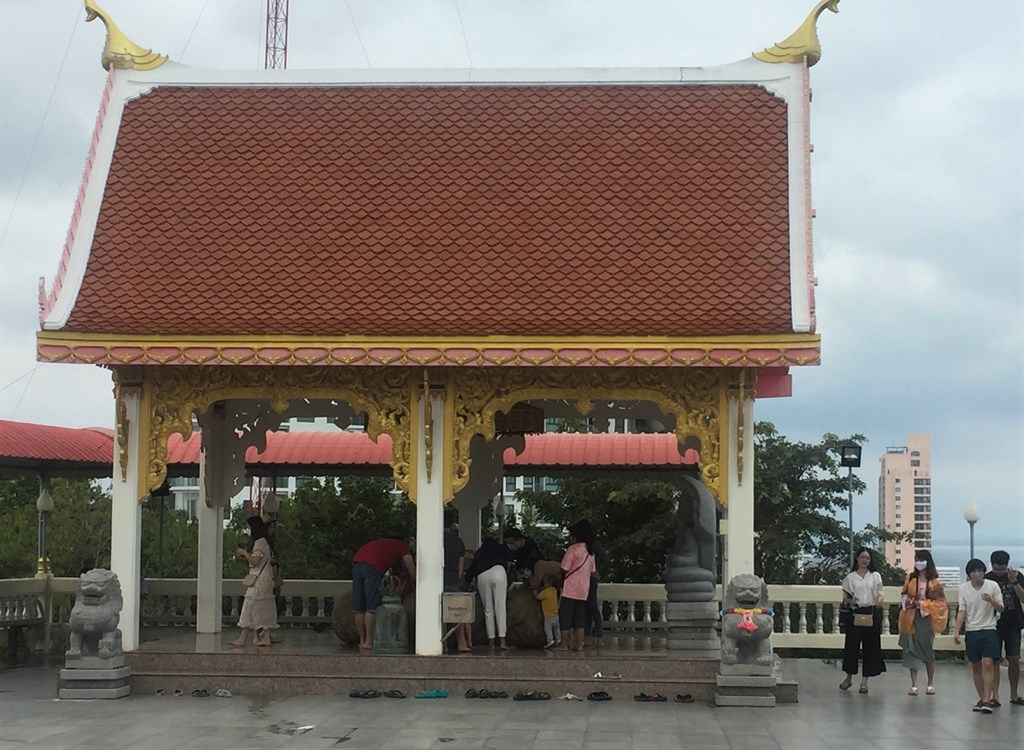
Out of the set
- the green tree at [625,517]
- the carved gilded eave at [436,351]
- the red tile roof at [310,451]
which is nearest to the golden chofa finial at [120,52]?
the carved gilded eave at [436,351]

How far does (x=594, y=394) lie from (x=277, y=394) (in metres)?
3.14

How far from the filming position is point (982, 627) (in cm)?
1270

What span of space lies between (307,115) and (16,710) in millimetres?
6756

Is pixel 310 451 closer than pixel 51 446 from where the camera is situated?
No

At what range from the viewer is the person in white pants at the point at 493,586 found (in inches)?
557

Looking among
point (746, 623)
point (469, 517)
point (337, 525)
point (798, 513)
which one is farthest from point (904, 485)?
point (746, 623)

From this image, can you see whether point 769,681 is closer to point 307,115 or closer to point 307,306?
point 307,306

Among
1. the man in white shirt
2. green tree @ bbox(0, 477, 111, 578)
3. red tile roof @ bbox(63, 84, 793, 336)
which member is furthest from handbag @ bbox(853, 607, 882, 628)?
green tree @ bbox(0, 477, 111, 578)

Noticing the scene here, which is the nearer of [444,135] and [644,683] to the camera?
[644,683]

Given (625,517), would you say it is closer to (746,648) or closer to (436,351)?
(746,648)

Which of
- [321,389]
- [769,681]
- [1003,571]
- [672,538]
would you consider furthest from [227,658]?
[672,538]

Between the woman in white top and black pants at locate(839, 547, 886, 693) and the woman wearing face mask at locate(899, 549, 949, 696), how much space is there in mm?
274

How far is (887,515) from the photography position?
43156 mm

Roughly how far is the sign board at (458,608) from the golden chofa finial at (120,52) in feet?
22.1
